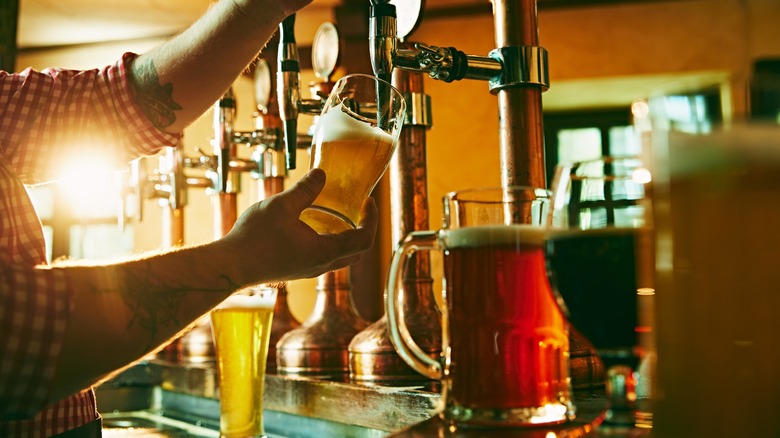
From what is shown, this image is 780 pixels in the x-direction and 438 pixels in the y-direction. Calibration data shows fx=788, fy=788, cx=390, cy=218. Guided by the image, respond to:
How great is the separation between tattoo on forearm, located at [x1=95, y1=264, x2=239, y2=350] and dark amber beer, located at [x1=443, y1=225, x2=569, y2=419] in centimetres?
33

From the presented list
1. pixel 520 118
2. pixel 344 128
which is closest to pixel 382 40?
pixel 344 128

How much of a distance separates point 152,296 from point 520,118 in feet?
1.80

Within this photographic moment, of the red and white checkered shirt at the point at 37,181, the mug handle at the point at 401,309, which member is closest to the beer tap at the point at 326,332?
the red and white checkered shirt at the point at 37,181

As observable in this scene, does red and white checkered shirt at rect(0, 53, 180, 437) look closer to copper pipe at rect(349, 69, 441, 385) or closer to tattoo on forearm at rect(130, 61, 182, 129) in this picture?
tattoo on forearm at rect(130, 61, 182, 129)

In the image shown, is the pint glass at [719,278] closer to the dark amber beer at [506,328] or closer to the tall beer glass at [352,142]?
the dark amber beer at [506,328]

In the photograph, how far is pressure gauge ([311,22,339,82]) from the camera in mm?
1802

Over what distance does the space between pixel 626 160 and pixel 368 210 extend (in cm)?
50

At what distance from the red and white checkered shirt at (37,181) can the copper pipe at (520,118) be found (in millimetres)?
599

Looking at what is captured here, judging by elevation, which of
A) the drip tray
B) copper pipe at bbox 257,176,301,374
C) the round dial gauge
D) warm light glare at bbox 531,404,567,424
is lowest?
the drip tray

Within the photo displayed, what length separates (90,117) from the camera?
5.00ft

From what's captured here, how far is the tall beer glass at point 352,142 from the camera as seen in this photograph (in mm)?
1000

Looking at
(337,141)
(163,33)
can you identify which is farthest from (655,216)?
(163,33)

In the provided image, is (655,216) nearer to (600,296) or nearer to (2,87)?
(600,296)

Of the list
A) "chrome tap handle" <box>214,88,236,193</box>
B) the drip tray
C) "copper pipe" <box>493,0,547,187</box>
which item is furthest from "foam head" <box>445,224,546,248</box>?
"chrome tap handle" <box>214,88,236,193</box>
